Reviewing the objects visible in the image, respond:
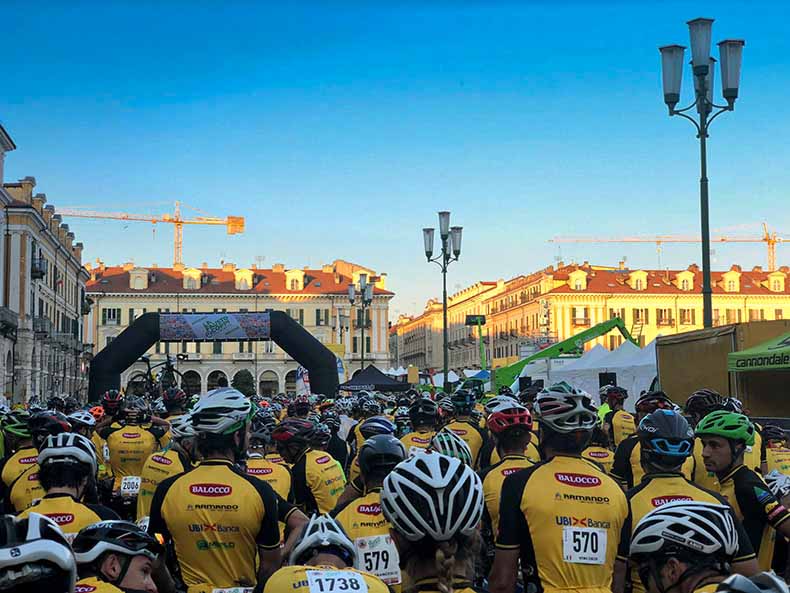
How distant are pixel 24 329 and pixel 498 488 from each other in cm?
5850

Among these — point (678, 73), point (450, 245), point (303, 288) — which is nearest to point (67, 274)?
point (303, 288)

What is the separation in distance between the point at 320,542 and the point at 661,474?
91.0 inches

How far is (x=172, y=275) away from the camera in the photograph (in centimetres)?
10594

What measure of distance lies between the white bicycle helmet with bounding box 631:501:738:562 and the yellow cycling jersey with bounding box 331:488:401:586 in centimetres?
213

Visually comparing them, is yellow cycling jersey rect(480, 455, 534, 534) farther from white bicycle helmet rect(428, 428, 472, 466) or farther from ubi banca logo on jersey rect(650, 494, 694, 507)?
ubi banca logo on jersey rect(650, 494, 694, 507)

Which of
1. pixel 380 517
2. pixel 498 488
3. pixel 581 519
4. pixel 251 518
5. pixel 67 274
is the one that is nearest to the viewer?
pixel 581 519

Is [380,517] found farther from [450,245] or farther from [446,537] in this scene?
[450,245]

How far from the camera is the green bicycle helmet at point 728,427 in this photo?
18.3 ft

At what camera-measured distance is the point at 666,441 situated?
4.96 m

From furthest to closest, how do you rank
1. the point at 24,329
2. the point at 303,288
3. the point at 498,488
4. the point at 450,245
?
the point at 303,288, the point at 24,329, the point at 450,245, the point at 498,488

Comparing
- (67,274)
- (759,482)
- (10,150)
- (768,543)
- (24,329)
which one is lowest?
(768,543)

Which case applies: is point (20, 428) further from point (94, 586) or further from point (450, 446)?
point (94, 586)

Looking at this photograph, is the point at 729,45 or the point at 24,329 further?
the point at 24,329

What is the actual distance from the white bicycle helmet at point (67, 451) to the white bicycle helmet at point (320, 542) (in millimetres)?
2141
